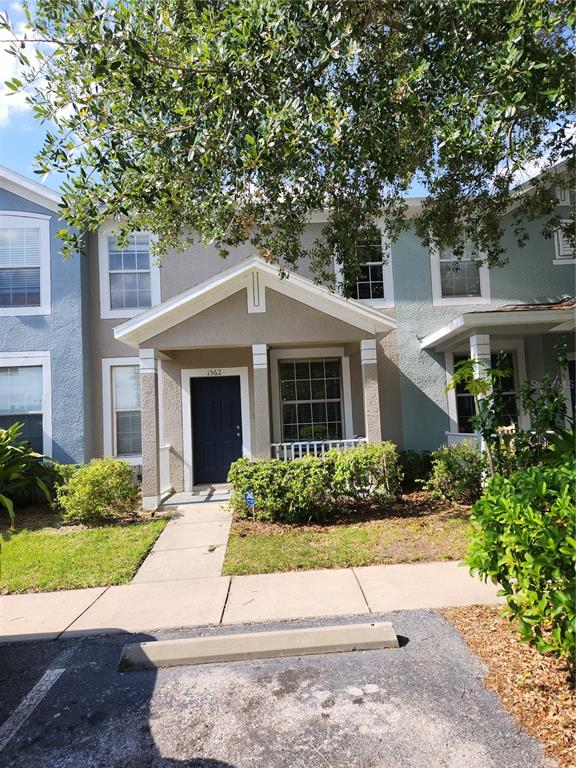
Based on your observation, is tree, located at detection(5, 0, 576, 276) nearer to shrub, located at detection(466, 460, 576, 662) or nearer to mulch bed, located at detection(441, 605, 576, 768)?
shrub, located at detection(466, 460, 576, 662)

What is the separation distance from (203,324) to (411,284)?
495 centimetres

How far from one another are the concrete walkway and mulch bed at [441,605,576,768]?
3144 millimetres

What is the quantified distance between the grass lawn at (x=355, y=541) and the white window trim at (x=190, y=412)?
3.02m

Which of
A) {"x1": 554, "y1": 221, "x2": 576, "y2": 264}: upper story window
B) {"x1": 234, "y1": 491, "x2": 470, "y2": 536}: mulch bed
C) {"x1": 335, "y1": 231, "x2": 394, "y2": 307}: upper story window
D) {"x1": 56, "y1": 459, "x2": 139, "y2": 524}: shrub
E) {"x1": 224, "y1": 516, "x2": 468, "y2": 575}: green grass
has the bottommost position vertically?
{"x1": 224, "y1": 516, "x2": 468, "y2": 575}: green grass

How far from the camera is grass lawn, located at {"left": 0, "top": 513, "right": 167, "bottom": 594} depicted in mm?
6059

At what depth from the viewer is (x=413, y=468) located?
36.0ft

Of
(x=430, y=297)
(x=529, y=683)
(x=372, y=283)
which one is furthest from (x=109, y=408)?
(x=529, y=683)

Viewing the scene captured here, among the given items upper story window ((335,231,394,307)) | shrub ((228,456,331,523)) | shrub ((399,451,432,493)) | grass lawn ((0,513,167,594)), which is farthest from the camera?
upper story window ((335,231,394,307))

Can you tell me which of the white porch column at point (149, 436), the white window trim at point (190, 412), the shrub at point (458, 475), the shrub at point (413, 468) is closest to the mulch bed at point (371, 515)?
the shrub at point (458, 475)

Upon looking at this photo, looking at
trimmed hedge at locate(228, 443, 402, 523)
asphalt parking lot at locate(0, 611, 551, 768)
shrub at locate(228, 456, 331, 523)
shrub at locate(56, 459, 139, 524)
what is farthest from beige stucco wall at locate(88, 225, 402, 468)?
→ asphalt parking lot at locate(0, 611, 551, 768)

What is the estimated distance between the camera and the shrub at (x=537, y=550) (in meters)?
2.88

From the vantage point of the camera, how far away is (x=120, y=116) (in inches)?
184

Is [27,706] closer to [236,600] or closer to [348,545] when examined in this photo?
[236,600]

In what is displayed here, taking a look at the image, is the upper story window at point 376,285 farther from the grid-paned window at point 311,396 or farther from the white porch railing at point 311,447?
the white porch railing at point 311,447
